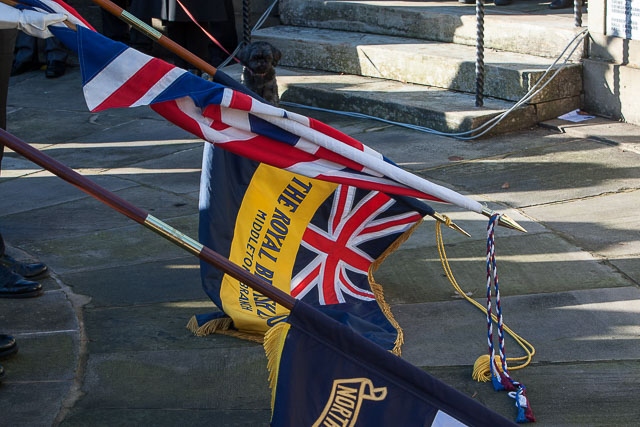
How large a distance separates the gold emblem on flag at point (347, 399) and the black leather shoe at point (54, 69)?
30.1 feet

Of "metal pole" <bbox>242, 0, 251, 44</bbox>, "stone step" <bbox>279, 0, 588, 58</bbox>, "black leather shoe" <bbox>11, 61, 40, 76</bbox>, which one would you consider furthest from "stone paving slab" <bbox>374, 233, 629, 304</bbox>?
"black leather shoe" <bbox>11, 61, 40, 76</bbox>

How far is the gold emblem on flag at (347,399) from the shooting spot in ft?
9.33

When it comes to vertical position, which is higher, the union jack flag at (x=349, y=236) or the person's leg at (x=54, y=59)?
the person's leg at (x=54, y=59)

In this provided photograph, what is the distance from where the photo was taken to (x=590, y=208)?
19.4 ft

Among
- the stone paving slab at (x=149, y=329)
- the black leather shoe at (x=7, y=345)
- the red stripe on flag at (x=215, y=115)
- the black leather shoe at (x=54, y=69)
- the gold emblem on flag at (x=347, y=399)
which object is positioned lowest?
the stone paving slab at (x=149, y=329)

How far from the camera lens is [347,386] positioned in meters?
2.87

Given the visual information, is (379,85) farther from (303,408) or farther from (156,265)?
(303,408)

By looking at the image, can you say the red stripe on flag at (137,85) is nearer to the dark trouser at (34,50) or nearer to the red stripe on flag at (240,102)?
the red stripe on flag at (240,102)

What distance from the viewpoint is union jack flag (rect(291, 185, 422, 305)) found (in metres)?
4.58

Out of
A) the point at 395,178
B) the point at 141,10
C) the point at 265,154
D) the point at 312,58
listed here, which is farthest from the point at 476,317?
the point at 141,10

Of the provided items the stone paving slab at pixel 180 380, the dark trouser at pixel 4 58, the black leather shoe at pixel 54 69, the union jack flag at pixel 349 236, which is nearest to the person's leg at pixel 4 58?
the dark trouser at pixel 4 58

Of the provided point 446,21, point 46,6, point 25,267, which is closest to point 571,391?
point 46,6

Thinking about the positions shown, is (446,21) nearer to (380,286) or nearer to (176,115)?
(380,286)

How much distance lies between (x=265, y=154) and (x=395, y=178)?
540 millimetres
